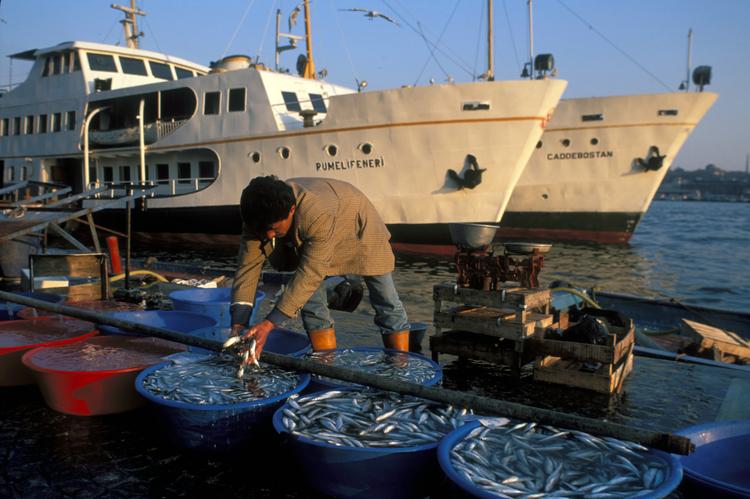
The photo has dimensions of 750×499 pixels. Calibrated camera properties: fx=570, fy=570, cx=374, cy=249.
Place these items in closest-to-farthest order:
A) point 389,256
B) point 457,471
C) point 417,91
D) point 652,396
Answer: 1. point 457,471
2. point 389,256
3. point 652,396
4. point 417,91

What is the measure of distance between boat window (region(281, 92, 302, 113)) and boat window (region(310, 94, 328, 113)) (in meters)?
0.92

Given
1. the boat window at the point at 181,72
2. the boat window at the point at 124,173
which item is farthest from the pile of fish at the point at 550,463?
the boat window at the point at 181,72

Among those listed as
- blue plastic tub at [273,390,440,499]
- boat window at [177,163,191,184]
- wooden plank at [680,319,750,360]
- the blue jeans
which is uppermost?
boat window at [177,163,191,184]

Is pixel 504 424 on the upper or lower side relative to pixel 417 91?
lower

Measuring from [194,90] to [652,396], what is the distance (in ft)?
63.8

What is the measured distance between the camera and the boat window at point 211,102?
20.7 metres

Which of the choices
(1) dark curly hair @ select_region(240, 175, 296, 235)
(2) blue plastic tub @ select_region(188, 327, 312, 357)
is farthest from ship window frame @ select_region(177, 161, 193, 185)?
(1) dark curly hair @ select_region(240, 175, 296, 235)

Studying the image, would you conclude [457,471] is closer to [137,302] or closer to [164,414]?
[164,414]

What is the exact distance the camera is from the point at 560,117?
26.9 meters

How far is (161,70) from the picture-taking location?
84.9 ft

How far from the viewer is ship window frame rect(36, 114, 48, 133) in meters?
25.6

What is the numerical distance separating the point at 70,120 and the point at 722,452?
26.7 m

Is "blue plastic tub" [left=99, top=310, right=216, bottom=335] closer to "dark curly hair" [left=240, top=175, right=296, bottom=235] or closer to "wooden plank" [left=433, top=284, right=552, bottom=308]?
"dark curly hair" [left=240, top=175, right=296, bottom=235]

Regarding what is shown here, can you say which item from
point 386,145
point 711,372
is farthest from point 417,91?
point 711,372
